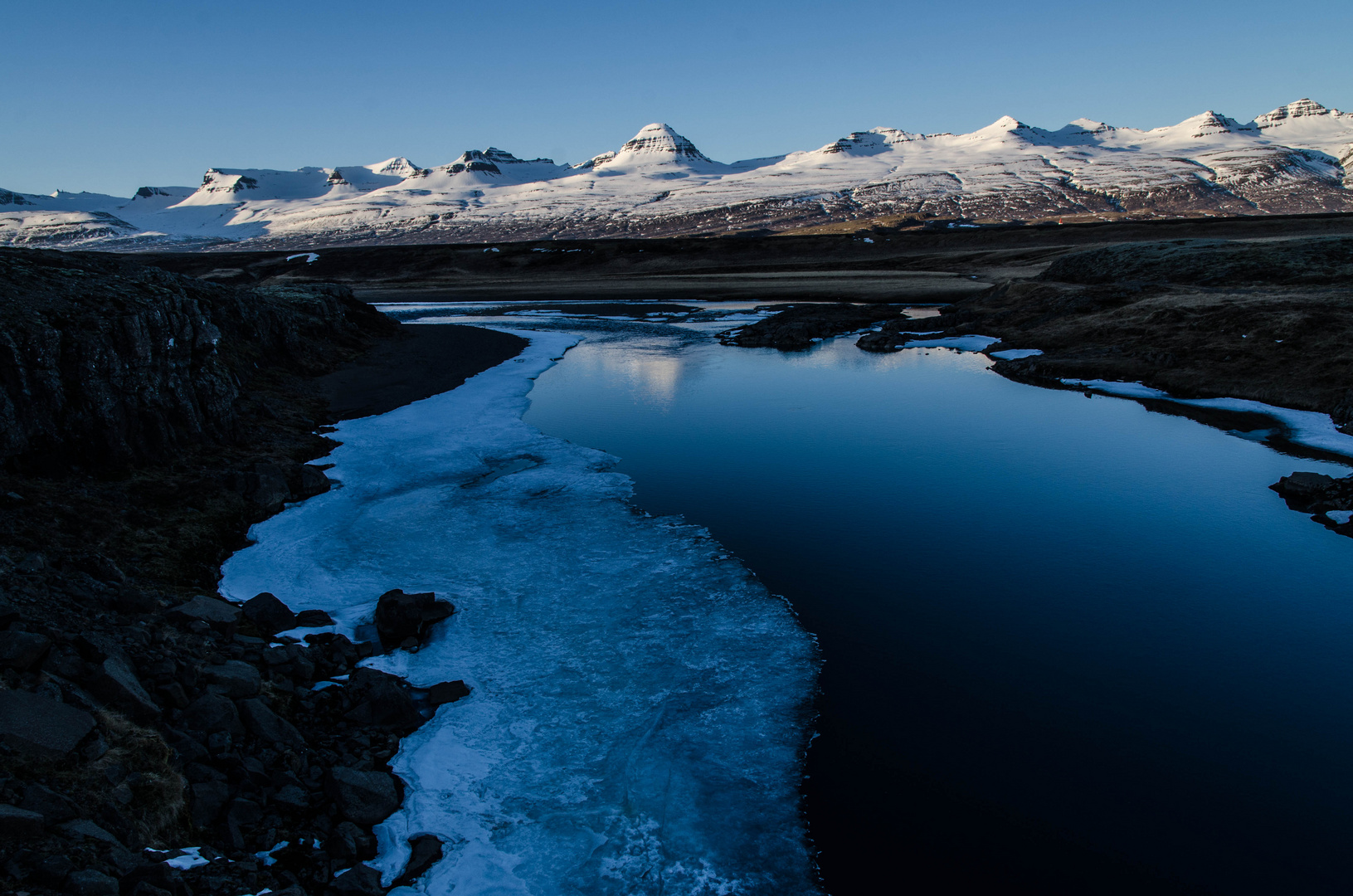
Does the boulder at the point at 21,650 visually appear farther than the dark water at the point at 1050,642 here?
Yes

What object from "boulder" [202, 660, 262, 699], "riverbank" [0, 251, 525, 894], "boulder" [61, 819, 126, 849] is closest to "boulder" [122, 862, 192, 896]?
"riverbank" [0, 251, 525, 894]

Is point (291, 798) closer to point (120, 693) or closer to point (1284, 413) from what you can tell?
point (120, 693)

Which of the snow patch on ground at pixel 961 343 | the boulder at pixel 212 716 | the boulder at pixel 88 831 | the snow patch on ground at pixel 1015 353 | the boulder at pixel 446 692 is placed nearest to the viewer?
the boulder at pixel 88 831


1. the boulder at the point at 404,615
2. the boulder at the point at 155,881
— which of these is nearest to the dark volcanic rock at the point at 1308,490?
the boulder at the point at 404,615

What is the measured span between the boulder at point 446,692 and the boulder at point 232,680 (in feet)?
7.08

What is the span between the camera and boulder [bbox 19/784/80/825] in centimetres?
622

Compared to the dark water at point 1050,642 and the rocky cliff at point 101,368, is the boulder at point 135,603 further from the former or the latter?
the dark water at point 1050,642

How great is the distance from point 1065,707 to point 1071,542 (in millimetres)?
5878

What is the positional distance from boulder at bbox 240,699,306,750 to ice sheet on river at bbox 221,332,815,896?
125cm

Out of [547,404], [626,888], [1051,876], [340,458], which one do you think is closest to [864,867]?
[1051,876]

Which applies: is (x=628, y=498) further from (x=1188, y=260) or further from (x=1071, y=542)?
(x=1188, y=260)

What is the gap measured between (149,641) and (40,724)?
2466mm

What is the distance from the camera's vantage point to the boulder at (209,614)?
10.5 meters

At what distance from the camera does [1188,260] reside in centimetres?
4653
